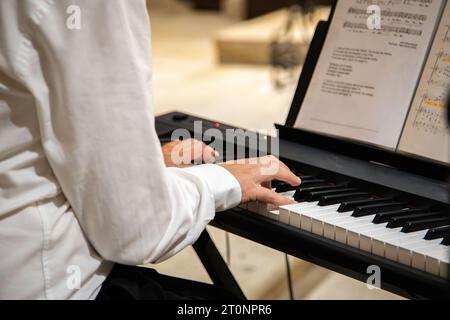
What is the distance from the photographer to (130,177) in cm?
126

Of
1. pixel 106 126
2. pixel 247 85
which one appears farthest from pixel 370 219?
pixel 247 85

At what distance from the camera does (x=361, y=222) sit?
1579 mm

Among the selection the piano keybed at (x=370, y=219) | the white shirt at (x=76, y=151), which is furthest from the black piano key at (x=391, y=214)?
the white shirt at (x=76, y=151)

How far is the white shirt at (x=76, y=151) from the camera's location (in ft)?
3.95

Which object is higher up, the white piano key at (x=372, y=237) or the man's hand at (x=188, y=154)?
the man's hand at (x=188, y=154)

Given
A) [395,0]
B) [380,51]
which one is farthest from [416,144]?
[395,0]

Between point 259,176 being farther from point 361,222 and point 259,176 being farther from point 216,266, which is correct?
point 216,266

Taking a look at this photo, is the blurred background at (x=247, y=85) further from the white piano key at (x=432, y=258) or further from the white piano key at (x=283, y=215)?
the white piano key at (x=432, y=258)

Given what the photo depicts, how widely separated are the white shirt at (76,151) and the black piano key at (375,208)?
18.8 inches

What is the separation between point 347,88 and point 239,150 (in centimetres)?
38

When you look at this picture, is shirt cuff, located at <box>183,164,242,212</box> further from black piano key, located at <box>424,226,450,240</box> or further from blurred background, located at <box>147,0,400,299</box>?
blurred background, located at <box>147,0,400,299</box>

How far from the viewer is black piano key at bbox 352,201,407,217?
1.62 meters

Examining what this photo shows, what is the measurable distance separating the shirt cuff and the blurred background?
5.58ft

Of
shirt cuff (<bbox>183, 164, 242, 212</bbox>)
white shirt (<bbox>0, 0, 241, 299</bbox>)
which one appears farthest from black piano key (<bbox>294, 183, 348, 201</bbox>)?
white shirt (<bbox>0, 0, 241, 299</bbox>)
